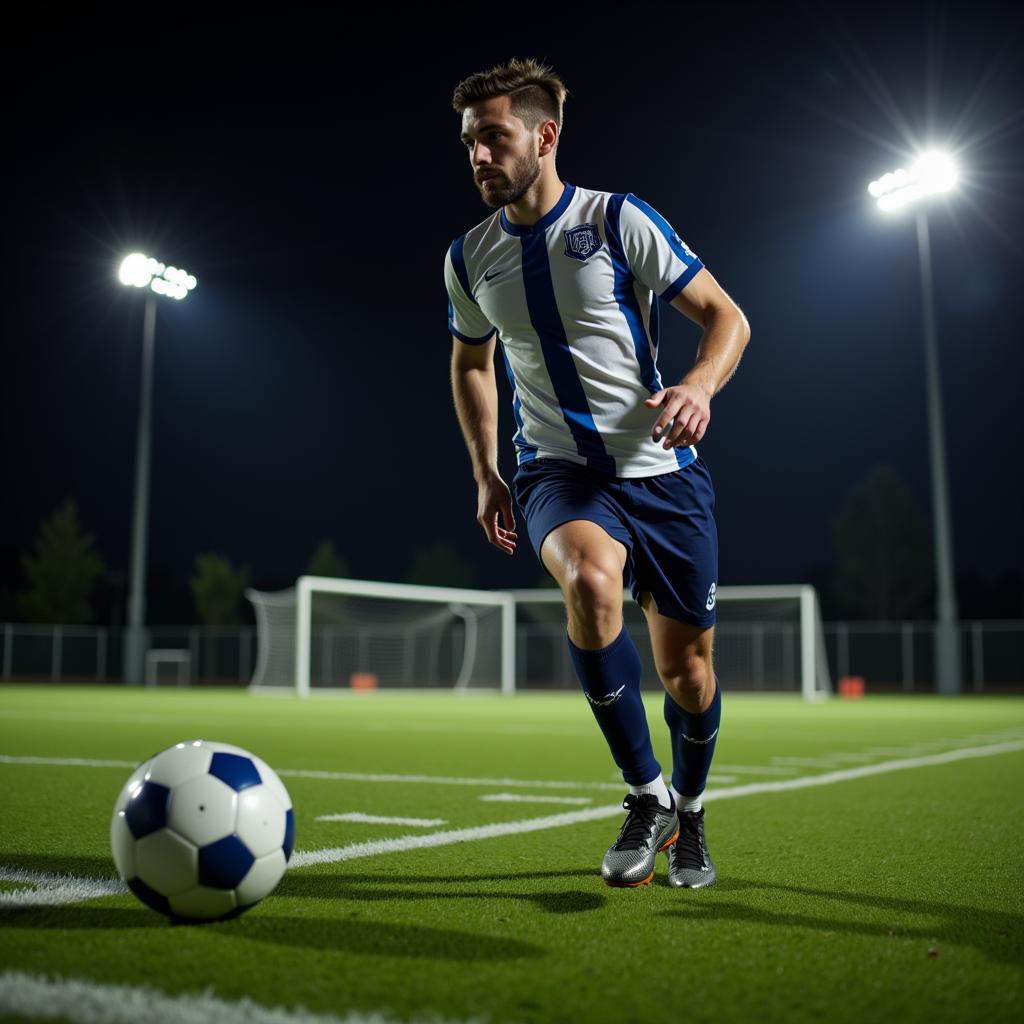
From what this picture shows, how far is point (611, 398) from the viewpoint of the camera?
379 cm

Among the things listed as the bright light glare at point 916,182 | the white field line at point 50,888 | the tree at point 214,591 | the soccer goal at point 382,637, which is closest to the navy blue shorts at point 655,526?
the white field line at point 50,888

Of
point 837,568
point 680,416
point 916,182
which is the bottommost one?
point 680,416

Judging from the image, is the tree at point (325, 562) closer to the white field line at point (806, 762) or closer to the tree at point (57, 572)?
the tree at point (57, 572)

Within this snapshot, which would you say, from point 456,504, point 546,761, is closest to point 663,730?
point 546,761

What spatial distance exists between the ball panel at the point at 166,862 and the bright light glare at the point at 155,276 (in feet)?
94.1

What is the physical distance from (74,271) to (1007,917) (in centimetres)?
4580

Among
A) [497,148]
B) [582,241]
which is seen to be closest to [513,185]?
[497,148]

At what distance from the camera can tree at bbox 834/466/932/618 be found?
44219 millimetres

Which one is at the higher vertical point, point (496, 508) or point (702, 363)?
point (702, 363)

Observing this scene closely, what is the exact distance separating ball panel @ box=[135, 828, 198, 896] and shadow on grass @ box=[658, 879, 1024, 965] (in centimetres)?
118

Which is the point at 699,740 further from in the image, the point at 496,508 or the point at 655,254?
the point at 655,254

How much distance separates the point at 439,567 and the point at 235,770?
46782mm

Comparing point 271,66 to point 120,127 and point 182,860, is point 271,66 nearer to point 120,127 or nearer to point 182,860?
point 120,127

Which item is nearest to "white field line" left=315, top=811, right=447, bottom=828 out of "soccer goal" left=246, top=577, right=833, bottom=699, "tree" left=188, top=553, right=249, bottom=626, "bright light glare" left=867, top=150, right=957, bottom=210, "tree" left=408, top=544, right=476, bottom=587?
"soccer goal" left=246, top=577, right=833, bottom=699
